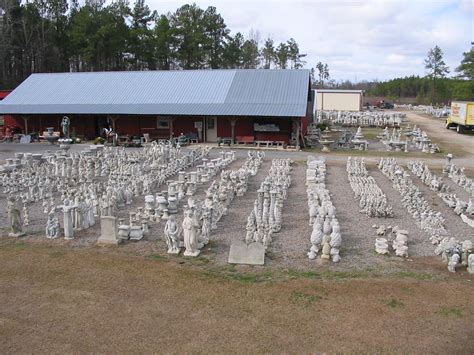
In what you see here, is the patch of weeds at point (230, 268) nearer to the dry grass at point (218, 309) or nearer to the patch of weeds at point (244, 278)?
the dry grass at point (218, 309)

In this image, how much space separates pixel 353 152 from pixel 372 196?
13.9 meters

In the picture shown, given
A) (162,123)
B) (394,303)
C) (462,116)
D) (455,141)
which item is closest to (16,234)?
(394,303)

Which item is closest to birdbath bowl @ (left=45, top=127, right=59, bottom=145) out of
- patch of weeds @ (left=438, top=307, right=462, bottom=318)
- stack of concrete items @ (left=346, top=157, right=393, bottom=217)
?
stack of concrete items @ (left=346, top=157, right=393, bottom=217)

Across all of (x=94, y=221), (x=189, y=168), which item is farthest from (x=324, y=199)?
(x=189, y=168)

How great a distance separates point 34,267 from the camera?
10266 mm

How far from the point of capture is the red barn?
97.6 feet

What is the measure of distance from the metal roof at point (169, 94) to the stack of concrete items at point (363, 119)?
18.2 meters

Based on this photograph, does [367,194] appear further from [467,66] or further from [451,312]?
[467,66]

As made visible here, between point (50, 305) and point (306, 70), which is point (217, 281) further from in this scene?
point (306, 70)

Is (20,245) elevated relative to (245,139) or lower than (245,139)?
lower

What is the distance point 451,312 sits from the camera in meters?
8.30

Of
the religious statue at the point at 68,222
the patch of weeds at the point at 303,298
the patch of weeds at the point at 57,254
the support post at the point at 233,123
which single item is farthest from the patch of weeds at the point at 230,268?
the support post at the point at 233,123

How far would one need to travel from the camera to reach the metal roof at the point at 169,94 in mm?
29656

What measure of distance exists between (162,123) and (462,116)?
84.9ft
